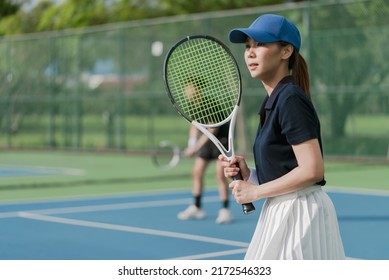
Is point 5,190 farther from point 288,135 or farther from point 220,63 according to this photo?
point 288,135

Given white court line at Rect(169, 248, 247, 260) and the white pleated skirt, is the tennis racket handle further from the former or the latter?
white court line at Rect(169, 248, 247, 260)

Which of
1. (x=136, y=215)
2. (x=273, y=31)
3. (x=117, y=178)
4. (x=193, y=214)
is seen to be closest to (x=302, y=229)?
(x=273, y=31)

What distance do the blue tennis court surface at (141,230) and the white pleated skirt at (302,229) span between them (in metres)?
3.58

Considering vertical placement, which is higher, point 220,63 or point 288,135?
point 220,63

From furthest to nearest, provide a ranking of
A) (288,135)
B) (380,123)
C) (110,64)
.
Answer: (110,64), (380,123), (288,135)

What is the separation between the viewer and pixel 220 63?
437 cm

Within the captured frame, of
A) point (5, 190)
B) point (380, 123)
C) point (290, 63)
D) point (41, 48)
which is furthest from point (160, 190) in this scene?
point (41, 48)

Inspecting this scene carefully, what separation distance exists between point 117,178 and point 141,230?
18.6 feet

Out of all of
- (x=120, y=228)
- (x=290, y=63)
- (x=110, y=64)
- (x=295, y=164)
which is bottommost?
(x=120, y=228)

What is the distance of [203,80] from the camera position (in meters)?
4.50

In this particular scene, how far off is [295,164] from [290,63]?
426mm

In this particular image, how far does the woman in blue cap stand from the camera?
3.47m

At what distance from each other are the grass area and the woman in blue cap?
27.6 feet

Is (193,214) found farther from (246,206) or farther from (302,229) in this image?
(302,229)
